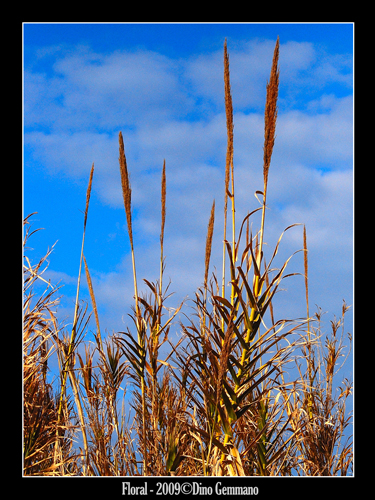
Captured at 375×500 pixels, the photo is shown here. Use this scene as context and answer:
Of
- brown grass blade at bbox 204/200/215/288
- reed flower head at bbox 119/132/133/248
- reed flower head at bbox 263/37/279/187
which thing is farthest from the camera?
brown grass blade at bbox 204/200/215/288

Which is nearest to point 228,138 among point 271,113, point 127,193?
point 271,113

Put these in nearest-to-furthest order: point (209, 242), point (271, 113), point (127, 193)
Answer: point (271, 113)
point (127, 193)
point (209, 242)

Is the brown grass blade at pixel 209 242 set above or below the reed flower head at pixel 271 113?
below

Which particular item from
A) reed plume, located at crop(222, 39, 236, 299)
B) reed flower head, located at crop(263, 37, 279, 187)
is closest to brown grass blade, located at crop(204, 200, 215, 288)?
reed plume, located at crop(222, 39, 236, 299)

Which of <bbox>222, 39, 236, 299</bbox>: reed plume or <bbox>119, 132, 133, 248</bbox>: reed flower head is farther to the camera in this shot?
<bbox>119, 132, 133, 248</bbox>: reed flower head

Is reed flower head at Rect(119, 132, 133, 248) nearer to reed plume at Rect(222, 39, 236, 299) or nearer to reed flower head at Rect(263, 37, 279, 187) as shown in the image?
reed plume at Rect(222, 39, 236, 299)

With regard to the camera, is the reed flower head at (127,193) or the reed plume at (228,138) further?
the reed flower head at (127,193)

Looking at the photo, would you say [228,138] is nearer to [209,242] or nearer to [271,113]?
[271,113]

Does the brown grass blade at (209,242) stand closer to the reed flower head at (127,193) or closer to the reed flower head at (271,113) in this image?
the reed flower head at (127,193)

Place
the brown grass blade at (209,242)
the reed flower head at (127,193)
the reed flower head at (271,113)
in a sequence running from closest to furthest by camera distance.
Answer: the reed flower head at (271,113)
the reed flower head at (127,193)
the brown grass blade at (209,242)

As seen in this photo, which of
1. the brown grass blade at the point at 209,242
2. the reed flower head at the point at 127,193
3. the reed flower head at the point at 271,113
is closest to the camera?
the reed flower head at the point at 271,113

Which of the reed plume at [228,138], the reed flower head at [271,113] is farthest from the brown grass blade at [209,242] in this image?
the reed flower head at [271,113]
